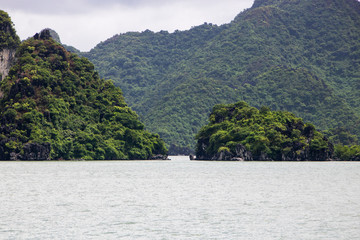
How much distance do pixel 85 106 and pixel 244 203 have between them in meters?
114

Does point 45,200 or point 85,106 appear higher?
point 85,106

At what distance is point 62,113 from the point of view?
139 meters

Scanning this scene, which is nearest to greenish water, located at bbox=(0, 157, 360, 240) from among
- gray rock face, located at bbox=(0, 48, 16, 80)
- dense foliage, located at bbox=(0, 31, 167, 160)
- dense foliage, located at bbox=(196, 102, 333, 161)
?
dense foliage, located at bbox=(0, 31, 167, 160)

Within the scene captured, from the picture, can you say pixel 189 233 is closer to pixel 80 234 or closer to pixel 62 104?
pixel 80 234

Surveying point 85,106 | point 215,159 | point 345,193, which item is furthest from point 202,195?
point 85,106

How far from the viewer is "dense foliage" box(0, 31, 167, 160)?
12488 cm

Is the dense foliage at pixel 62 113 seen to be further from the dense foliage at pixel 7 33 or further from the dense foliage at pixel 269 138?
the dense foliage at pixel 269 138

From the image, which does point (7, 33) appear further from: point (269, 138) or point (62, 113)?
point (269, 138)

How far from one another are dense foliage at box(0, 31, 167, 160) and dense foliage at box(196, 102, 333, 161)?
21.9 m

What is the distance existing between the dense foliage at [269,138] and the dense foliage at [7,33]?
6397 centimetres

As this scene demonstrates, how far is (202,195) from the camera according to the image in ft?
160

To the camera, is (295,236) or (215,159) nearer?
(295,236)

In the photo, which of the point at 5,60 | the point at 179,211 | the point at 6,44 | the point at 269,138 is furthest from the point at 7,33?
the point at 179,211

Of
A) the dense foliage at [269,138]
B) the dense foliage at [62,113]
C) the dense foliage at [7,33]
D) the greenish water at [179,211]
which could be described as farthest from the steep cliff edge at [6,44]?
the greenish water at [179,211]
